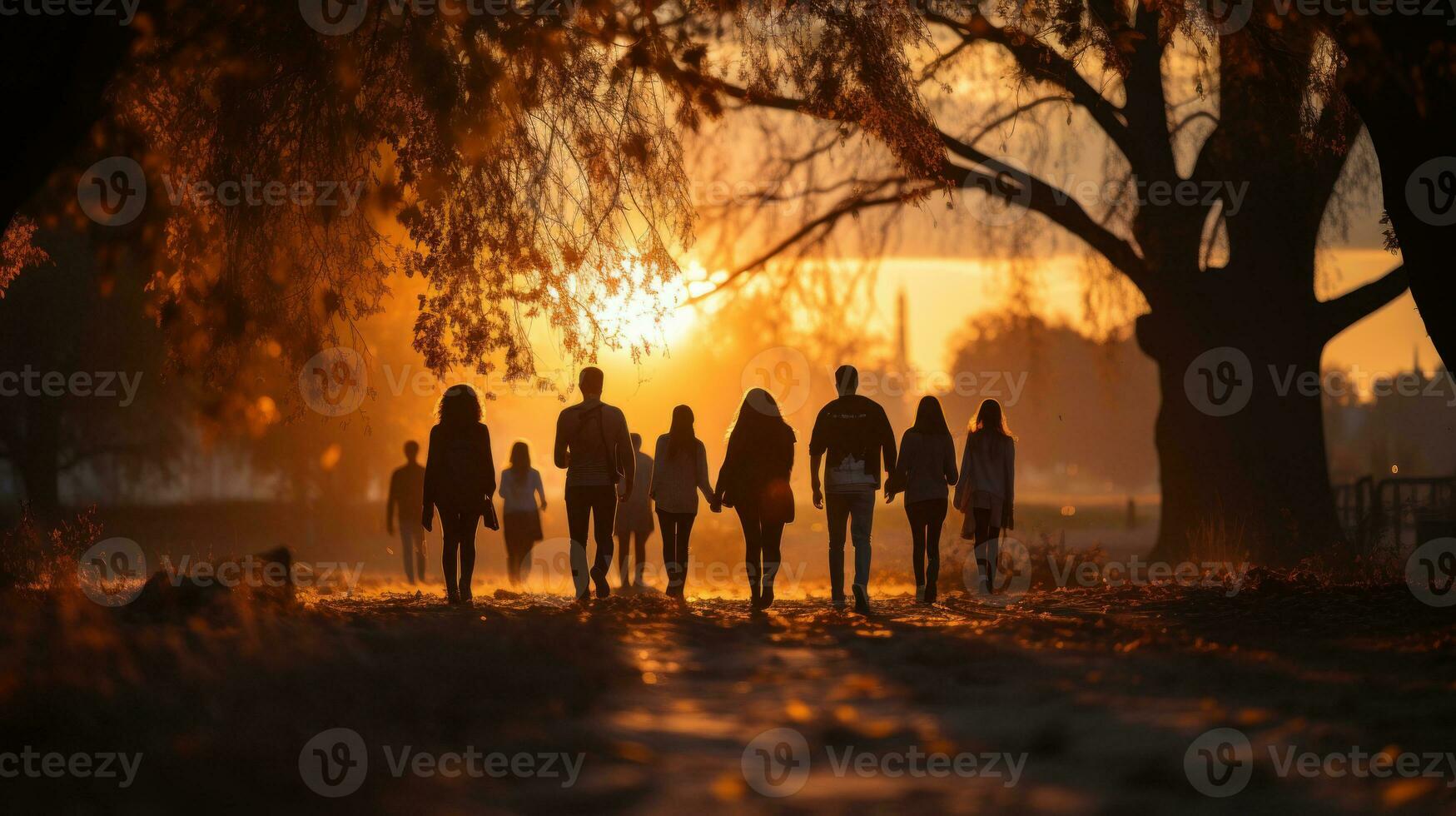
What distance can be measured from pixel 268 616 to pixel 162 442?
1456 inches

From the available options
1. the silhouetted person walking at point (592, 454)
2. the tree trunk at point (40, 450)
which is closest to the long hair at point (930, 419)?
the silhouetted person walking at point (592, 454)

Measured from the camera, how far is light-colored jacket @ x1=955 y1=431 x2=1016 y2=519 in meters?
14.5

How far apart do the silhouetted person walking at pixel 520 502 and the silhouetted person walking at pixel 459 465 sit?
14.3 feet

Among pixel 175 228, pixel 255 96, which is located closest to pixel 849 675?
pixel 255 96

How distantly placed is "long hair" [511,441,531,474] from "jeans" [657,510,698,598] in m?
3.85

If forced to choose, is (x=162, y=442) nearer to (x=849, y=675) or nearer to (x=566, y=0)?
(x=566, y=0)

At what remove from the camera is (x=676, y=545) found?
47.0 feet

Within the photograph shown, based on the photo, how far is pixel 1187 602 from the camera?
12422 millimetres
